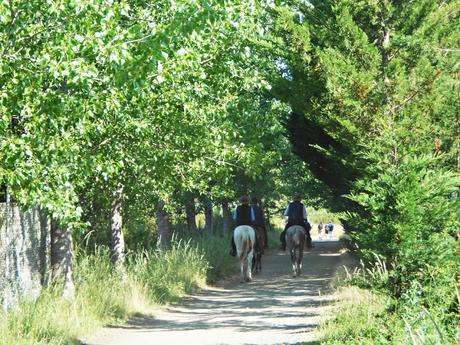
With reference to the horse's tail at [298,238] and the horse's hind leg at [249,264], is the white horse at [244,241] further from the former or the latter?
the horse's tail at [298,238]

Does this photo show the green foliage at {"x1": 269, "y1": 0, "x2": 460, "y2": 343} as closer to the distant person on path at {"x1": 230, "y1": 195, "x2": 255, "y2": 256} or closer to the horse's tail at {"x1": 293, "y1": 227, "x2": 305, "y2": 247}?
the distant person on path at {"x1": 230, "y1": 195, "x2": 255, "y2": 256}

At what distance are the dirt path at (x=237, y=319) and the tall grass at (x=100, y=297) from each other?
0.35m

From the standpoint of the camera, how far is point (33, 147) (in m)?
8.46

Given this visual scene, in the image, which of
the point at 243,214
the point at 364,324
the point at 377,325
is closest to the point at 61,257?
the point at 364,324

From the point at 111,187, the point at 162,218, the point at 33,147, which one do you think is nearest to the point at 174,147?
the point at 111,187

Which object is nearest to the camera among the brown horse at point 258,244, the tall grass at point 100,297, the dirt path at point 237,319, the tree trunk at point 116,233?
the tall grass at point 100,297

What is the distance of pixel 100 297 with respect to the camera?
45.6ft

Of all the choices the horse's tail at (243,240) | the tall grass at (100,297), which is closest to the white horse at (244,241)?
the horse's tail at (243,240)

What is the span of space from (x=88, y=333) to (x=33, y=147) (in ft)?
14.8

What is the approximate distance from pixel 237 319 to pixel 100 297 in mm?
2447

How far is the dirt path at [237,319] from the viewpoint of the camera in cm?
1175

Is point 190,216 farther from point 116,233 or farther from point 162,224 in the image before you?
point 116,233

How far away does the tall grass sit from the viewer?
10.6 m

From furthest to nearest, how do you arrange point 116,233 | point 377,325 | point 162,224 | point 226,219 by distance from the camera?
point 226,219
point 162,224
point 116,233
point 377,325
